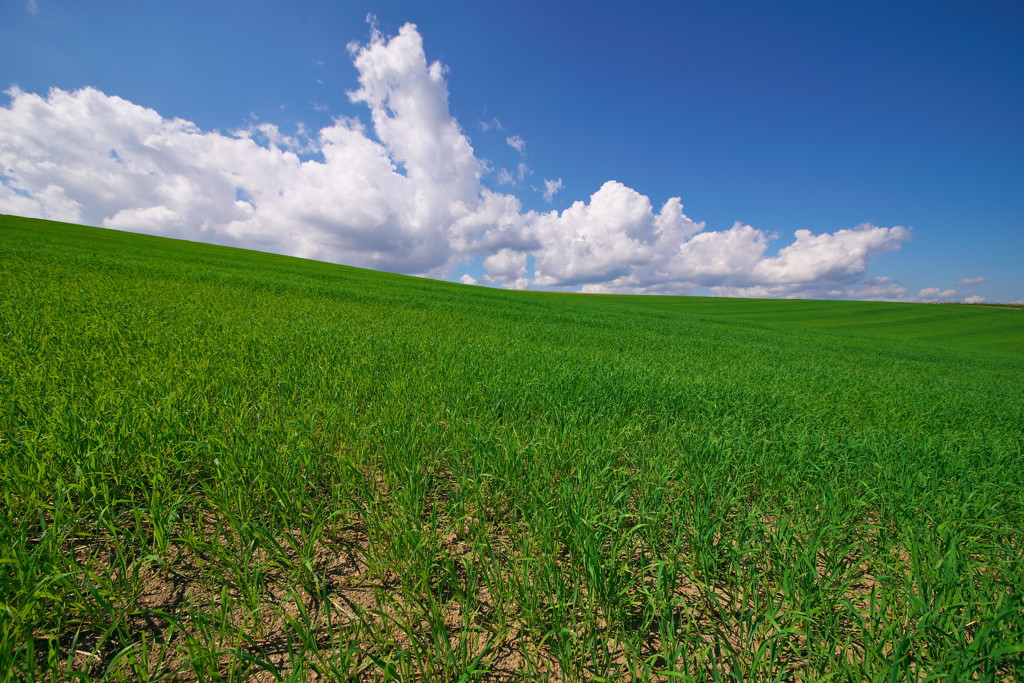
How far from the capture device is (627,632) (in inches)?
54.6

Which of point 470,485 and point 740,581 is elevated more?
point 470,485

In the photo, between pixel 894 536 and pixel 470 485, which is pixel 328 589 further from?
pixel 894 536

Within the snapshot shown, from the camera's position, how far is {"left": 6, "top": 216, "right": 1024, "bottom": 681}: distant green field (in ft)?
3.96

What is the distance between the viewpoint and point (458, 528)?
179 cm

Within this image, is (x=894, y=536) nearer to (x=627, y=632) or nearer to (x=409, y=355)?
(x=627, y=632)

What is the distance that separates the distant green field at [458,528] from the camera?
3.96ft

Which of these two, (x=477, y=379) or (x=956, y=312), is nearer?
(x=477, y=379)

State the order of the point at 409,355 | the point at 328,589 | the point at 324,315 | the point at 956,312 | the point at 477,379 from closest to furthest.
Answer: the point at 328,589 < the point at 477,379 < the point at 409,355 < the point at 324,315 < the point at 956,312

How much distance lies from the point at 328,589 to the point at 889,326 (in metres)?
52.7

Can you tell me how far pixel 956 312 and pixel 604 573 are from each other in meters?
67.0

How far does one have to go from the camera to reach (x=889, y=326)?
36344 mm

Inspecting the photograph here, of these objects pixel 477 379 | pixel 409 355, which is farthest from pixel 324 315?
pixel 477 379

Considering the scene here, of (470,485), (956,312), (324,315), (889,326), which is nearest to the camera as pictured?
(470,485)

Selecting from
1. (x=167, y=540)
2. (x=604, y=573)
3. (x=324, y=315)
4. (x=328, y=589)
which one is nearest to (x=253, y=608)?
(x=328, y=589)
